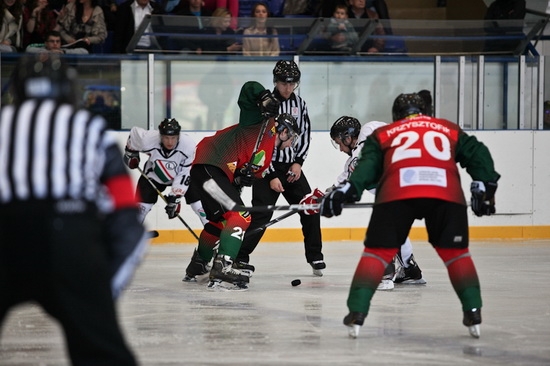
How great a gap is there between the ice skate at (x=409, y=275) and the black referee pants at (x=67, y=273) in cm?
414

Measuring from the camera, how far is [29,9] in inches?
387

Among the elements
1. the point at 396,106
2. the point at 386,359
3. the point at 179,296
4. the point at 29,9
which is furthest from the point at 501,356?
the point at 29,9

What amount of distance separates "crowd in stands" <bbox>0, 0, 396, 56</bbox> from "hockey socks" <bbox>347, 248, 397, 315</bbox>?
5360 mm

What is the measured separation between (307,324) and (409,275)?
64.9 inches

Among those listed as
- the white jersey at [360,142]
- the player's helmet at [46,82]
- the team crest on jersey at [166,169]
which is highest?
the player's helmet at [46,82]

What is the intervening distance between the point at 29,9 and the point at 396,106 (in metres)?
5.83

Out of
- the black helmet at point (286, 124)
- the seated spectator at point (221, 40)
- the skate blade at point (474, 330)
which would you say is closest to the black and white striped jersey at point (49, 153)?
the skate blade at point (474, 330)

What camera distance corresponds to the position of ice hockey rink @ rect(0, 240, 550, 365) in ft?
13.9

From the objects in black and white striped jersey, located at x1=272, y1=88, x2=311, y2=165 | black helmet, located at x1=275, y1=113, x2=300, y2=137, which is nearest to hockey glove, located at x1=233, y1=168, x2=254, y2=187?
black helmet, located at x1=275, y1=113, x2=300, y2=137

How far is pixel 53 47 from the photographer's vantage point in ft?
30.8

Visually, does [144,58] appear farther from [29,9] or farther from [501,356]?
[501,356]

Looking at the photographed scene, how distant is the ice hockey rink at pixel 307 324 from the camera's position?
167 inches

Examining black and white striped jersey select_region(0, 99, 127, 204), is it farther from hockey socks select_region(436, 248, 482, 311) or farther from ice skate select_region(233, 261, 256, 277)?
ice skate select_region(233, 261, 256, 277)

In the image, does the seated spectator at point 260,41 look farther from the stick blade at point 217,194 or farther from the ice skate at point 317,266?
the stick blade at point 217,194
